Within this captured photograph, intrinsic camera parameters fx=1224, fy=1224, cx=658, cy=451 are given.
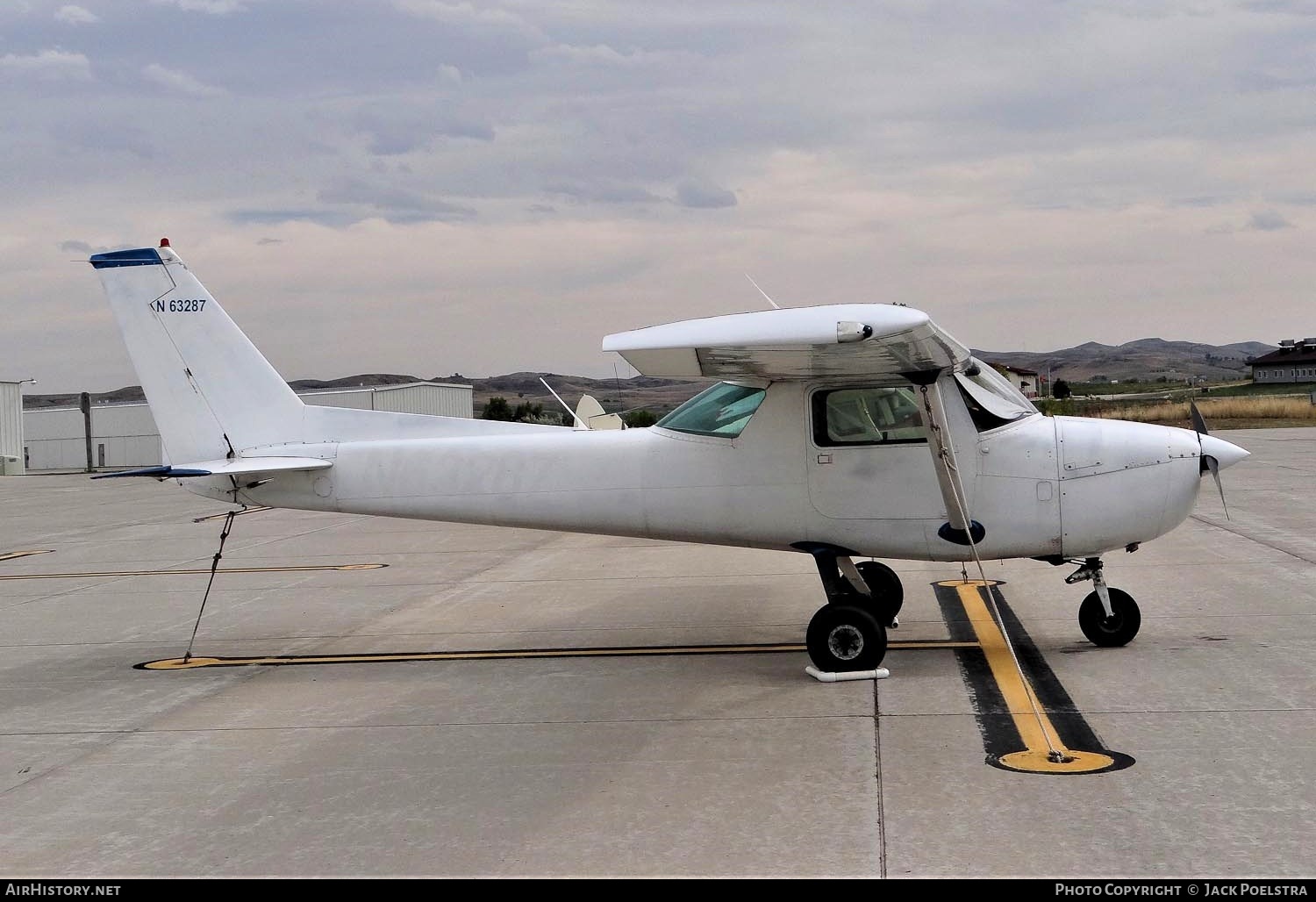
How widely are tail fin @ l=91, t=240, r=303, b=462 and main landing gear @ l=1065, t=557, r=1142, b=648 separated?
5.80 meters

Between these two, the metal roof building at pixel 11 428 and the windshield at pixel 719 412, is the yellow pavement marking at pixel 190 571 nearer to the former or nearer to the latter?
the windshield at pixel 719 412

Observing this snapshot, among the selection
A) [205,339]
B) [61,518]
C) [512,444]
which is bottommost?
[61,518]

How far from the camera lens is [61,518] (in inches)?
936

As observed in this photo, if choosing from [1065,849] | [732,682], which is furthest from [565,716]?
[1065,849]

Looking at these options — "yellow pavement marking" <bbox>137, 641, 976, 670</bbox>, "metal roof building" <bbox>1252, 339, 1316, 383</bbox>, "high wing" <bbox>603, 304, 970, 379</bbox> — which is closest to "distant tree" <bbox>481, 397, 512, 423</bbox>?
"yellow pavement marking" <bbox>137, 641, 976, 670</bbox>

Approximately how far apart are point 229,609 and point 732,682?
6057mm


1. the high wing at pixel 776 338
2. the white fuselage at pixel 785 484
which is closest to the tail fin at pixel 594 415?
the white fuselage at pixel 785 484

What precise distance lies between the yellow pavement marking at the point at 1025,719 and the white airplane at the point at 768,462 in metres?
0.72

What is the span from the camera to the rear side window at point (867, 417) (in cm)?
809

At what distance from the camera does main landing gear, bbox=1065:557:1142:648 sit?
822 cm

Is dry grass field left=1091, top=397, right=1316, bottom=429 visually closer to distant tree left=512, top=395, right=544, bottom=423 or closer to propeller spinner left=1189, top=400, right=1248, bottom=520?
distant tree left=512, top=395, right=544, bottom=423

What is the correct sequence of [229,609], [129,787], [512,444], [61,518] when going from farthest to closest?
[61,518]
[229,609]
[512,444]
[129,787]
